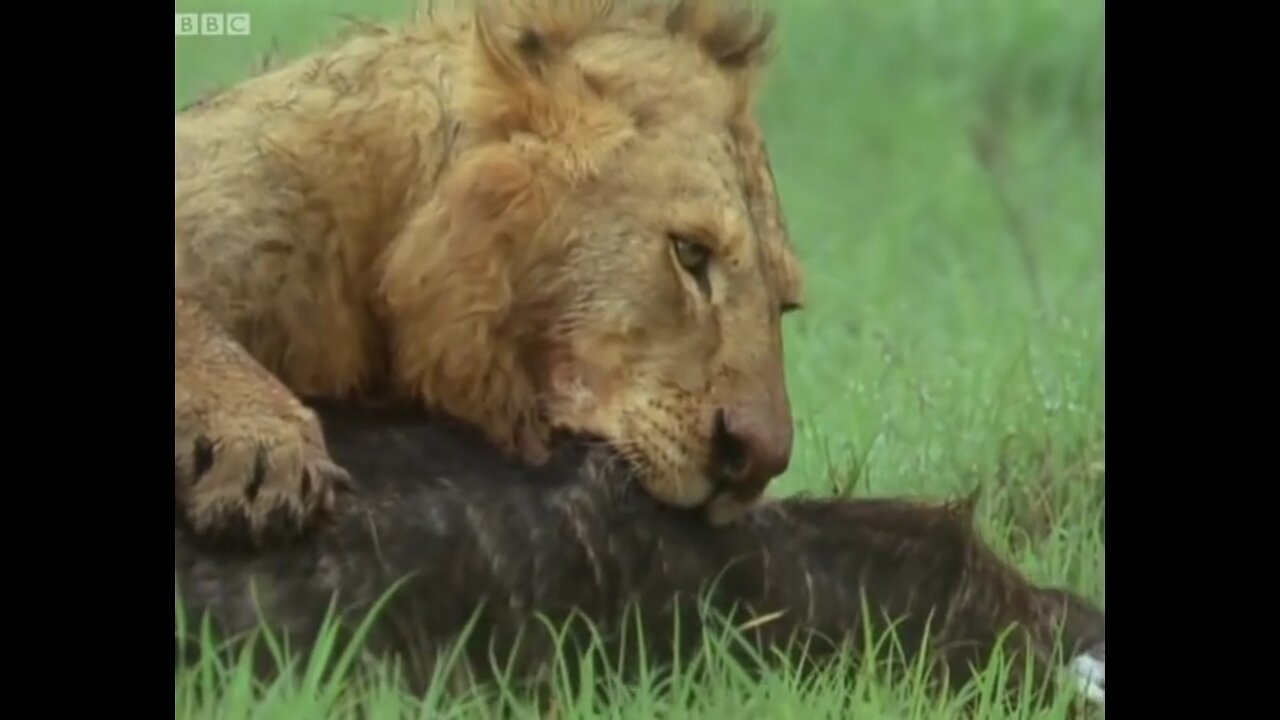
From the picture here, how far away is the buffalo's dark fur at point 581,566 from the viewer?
80.7 inches

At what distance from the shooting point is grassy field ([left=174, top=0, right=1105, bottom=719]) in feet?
7.42

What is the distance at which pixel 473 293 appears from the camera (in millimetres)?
2135

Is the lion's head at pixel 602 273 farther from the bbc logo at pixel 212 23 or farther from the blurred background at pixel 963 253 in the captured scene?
the bbc logo at pixel 212 23

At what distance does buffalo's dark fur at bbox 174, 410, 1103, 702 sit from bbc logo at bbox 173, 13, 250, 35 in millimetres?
429

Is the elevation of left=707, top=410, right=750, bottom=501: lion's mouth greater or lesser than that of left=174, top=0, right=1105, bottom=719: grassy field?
lesser

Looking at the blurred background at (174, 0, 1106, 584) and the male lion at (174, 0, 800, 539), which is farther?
the blurred background at (174, 0, 1106, 584)

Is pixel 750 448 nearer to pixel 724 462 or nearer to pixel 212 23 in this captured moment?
pixel 724 462

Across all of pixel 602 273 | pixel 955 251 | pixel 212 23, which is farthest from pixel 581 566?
pixel 212 23

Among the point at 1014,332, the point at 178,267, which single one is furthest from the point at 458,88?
the point at 1014,332

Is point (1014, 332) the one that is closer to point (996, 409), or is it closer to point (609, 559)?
point (996, 409)

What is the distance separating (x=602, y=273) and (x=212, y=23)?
0.51 m

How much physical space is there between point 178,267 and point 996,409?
0.89 metres

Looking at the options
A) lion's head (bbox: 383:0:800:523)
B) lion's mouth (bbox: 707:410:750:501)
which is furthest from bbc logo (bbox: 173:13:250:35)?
lion's mouth (bbox: 707:410:750:501)

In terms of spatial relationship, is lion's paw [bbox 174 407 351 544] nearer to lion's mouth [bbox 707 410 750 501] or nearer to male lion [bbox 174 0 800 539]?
male lion [bbox 174 0 800 539]
